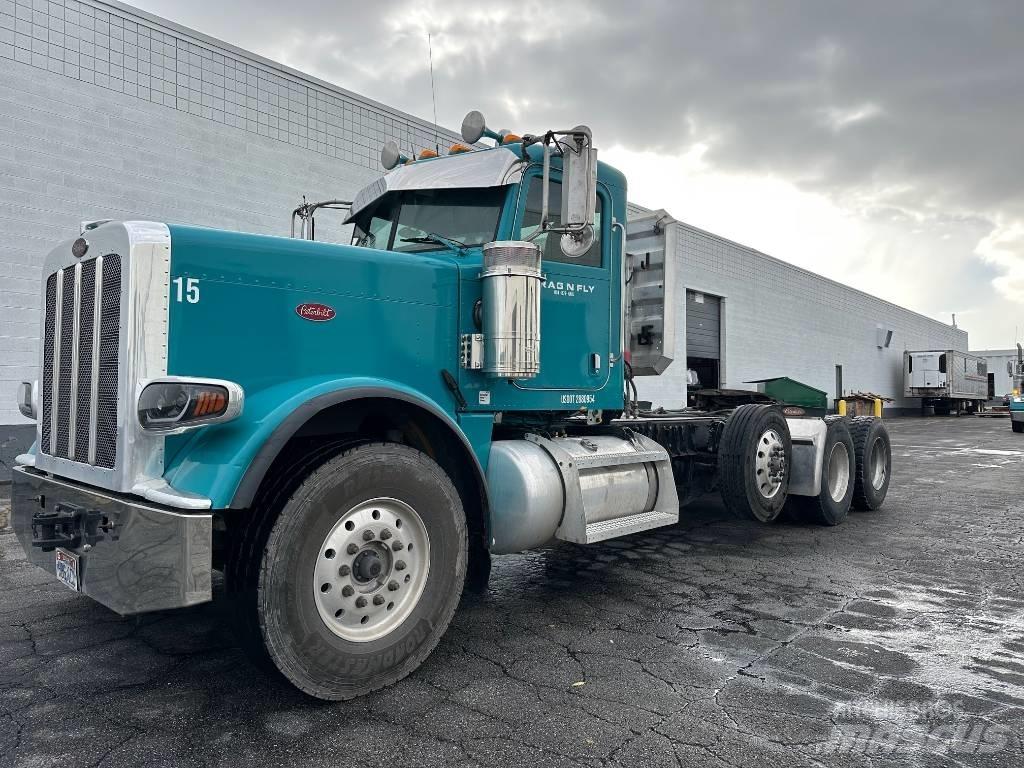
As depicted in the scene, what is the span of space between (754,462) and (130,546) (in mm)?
4836

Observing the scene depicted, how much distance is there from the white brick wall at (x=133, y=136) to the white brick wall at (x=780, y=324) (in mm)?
10537

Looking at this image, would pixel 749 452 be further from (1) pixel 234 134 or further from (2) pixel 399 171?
(1) pixel 234 134

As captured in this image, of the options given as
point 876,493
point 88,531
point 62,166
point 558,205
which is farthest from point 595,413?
point 62,166

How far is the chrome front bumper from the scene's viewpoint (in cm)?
278

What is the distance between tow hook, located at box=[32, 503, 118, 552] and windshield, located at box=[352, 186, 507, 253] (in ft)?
7.81

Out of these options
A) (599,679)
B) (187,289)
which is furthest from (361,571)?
(187,289)

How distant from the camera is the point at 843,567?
573 centimetres

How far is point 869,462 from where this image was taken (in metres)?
8.20

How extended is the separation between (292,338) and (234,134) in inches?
368

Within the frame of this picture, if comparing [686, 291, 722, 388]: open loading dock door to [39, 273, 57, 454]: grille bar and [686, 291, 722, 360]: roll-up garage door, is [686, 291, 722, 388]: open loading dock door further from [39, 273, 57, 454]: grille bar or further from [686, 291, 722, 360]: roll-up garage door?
[39, 273, 57, 454]: grille bar

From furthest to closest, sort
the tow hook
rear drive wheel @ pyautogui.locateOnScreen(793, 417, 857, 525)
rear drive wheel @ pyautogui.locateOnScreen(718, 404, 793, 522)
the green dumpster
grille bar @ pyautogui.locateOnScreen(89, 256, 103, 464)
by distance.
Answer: the green dumpster < rear drive wheel @ pyautogui.locateOnScreen(793, 417, 857, 525) < rear drive wheel @ pyautogui.locateOnScreen(718, 404, 793, 522) < grille bar @ pyautogui.locateOnScreen(89, 256, 103, 464) < the tow hook

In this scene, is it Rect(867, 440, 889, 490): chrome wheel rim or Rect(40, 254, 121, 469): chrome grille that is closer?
Rect(40, 254, 121, 469): chrome grille

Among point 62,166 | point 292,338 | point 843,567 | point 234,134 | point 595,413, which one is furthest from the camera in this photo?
point 234,134

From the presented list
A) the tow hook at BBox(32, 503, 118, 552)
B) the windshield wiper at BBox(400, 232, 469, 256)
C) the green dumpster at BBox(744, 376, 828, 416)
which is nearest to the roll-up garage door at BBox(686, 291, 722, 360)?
the green dumpster at BBox(744, 376, 828, 416)
